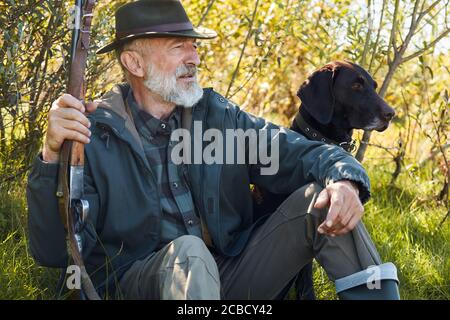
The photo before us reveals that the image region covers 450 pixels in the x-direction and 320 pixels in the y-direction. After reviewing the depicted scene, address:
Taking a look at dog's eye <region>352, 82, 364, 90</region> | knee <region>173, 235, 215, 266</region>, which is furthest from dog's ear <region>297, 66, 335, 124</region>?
knee <region>173, 235, 215, 266</region>

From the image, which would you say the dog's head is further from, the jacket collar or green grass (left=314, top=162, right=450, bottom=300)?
the jacket collar

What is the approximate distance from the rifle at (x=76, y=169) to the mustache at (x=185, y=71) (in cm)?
96

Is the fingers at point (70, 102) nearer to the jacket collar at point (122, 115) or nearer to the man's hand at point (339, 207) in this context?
the jacket collar at point (122, 115)

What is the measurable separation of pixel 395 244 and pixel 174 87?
5.73 feet

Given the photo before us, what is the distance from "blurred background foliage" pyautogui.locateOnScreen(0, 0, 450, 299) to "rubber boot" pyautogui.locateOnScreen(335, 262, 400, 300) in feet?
2.78

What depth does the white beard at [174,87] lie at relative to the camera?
3463mm

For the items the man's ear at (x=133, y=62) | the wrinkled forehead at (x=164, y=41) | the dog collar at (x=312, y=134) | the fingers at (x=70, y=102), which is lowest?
the dog collar at (x=312, y=134)

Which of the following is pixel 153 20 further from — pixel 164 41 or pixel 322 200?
pixel 322 200

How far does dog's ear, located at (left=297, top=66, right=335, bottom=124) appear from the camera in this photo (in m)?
4.12

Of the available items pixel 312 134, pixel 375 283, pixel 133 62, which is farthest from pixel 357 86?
pixel 375 283

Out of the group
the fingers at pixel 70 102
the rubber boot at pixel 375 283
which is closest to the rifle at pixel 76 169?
the fingers at pixel 70 102
